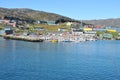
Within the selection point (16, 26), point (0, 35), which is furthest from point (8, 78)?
point (16, 26)

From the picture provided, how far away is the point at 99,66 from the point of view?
952 inches

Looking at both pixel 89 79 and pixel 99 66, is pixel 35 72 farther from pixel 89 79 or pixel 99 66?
pixel 99 66

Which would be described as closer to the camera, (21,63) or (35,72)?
(35,72)

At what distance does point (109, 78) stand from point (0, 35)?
52056 mm

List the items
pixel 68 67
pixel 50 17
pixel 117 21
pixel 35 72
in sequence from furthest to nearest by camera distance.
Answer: pixel 117 21
pixel 50 17
pixel 68 67
pixel 35 72

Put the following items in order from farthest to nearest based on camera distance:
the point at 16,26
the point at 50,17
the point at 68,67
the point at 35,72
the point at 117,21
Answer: the point at 117,21
the point at 50,17
the point at 16,26
the point at 68,67
the point at 35,72

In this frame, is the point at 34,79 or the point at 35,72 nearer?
the point at 34,79

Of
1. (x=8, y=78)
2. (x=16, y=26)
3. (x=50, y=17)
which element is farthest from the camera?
(x=50, y=17)

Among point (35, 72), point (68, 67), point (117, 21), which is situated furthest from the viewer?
point (117, 21)

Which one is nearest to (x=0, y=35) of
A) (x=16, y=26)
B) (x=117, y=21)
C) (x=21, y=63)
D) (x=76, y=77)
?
(x=16, y=26)

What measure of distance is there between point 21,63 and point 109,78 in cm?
782

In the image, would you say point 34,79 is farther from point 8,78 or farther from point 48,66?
point 48,66

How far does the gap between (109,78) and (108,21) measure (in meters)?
178

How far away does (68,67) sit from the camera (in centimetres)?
2325
